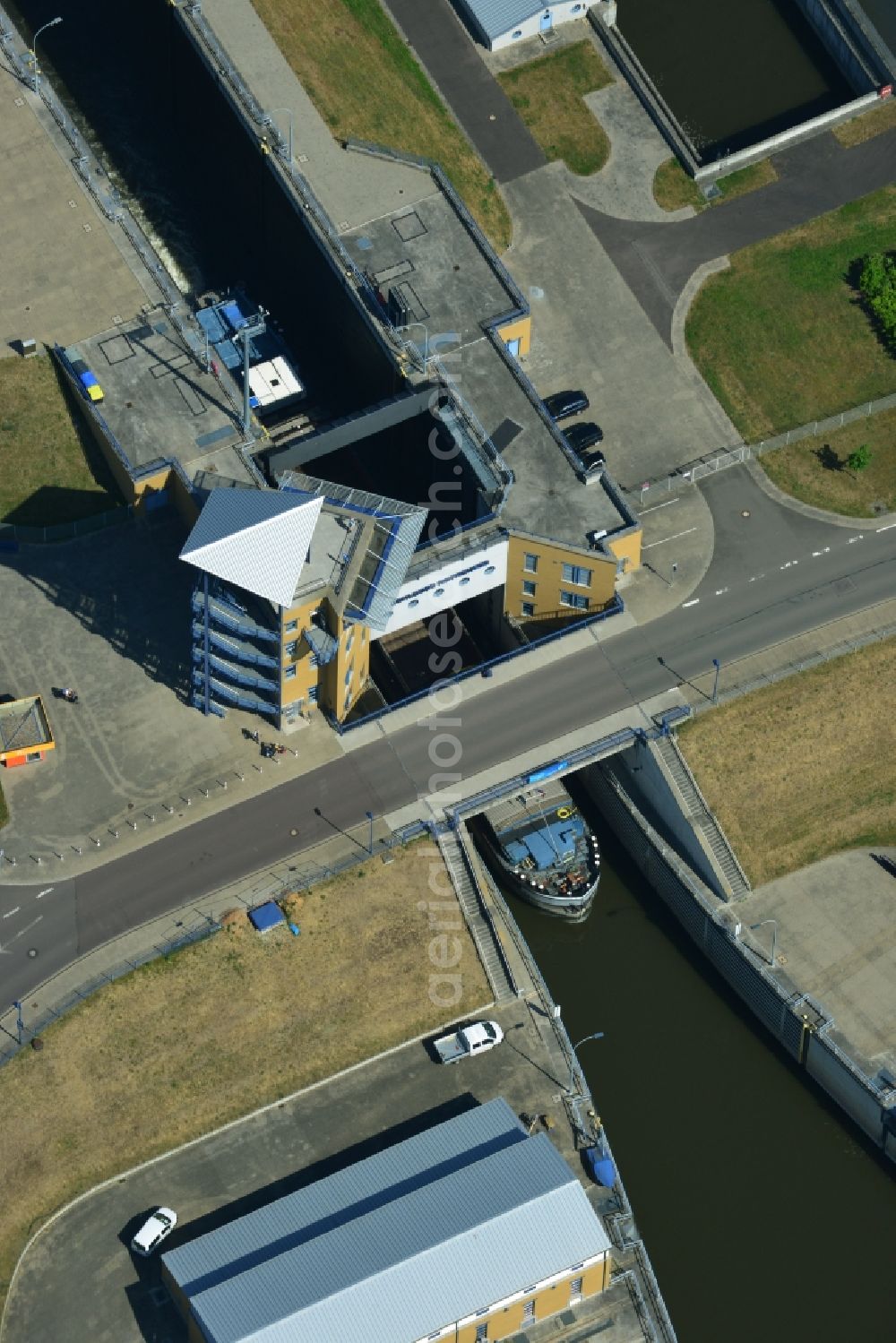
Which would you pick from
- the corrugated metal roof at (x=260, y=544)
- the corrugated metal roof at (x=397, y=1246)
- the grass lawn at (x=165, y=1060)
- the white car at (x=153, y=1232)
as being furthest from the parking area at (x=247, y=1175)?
the corrugated metal roof at (x=260, y=544)

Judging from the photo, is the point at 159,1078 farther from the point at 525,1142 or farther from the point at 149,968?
the point at 525,1142

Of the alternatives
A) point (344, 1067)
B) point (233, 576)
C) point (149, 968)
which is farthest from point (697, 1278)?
point (233, 576)

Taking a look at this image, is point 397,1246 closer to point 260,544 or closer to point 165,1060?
point 165,1060

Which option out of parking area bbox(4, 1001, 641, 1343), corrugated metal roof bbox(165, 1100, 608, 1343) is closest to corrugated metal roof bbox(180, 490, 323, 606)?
parking area bbox(4, 1001, 641, 1343)

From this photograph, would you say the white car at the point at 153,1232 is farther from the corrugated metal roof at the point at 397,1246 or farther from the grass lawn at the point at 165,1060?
the grass lawn at the point at 165,1060

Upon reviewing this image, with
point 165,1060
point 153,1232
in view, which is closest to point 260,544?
point 165,1060

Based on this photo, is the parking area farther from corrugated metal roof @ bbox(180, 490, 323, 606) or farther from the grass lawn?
corrugated metal roof @ bbox(180, 490, 323, 606)
